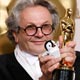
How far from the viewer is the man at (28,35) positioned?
4.52 ft

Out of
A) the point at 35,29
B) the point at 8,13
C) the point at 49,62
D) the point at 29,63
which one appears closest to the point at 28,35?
the point at 35,29

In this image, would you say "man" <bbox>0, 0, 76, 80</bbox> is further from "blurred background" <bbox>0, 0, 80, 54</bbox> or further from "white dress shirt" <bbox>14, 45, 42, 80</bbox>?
"blurred background" <bbox>0, 0, 80, 54</bbox>

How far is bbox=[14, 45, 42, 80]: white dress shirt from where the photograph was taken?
1396 mm

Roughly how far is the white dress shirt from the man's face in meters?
0.03

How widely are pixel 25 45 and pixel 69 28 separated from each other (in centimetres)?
51

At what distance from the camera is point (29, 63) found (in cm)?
145

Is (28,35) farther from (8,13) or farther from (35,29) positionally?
(8,13)

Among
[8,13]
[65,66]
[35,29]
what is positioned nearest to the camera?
[65,66]

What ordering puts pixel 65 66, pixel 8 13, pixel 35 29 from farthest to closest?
pixel 8 13, pixel 35 29, pixel 65 66

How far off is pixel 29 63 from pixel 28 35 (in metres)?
0.15

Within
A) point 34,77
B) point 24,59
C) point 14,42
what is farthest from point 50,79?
point 14,42

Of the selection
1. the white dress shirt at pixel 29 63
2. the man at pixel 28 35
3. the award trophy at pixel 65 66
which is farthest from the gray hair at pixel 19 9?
the award trophy at pixel 65 66

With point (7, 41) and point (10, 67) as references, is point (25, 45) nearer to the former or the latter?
point (10, 67)

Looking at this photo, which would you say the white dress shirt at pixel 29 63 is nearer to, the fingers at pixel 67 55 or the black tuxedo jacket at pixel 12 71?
the black tuxedo jacket at pixel 12 71
